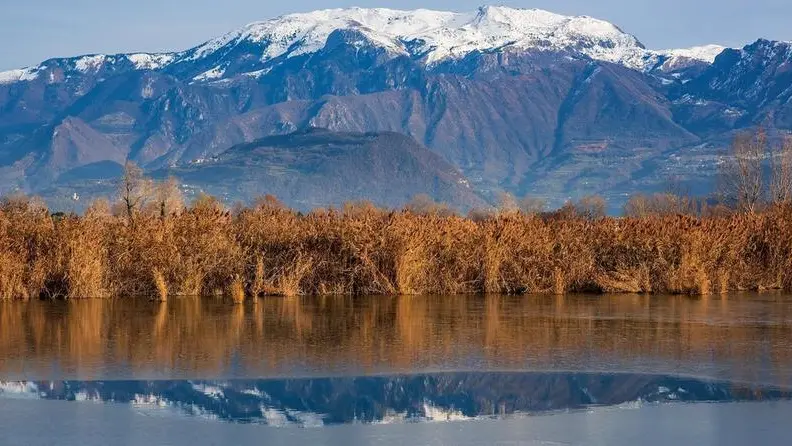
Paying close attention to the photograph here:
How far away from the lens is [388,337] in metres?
20.8

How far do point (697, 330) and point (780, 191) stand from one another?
43.0 m

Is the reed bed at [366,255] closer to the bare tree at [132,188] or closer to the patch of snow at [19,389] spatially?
the patch of snow at [19,389]

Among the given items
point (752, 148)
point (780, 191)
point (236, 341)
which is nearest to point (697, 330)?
point (236, 341)

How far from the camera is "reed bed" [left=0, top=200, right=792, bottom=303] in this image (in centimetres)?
2798

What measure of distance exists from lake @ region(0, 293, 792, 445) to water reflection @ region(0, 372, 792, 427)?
40 mm

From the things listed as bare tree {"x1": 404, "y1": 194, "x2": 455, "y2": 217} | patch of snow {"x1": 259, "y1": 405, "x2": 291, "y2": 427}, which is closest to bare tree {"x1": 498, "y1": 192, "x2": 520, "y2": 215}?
bare tree {"x1": 404, "y1": 194, "x2": 455, "y2": 217}

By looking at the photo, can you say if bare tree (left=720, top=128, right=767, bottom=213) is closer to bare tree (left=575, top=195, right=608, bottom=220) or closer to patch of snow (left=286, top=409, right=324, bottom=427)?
bare tree (left=575, top=195, right=608, bottom=220)

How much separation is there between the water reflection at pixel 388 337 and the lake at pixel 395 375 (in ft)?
0.21

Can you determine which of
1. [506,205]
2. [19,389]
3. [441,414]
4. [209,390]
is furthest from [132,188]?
[441,414]

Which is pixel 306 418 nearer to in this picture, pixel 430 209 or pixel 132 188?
pixel 430 209

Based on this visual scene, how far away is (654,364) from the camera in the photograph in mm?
17781

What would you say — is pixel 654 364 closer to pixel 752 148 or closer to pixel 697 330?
pixel 697 330

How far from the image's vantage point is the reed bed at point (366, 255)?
91.8 ft

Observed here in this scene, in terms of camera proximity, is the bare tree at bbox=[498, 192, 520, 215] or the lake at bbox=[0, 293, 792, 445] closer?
the lake at bbox=[0, 293, 792, 445]
